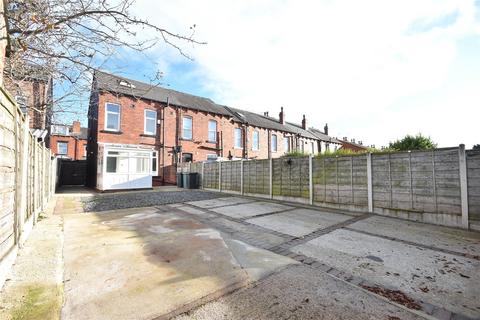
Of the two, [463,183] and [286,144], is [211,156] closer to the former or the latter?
→ [286,144]

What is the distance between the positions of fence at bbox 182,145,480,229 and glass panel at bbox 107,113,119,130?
10328mm

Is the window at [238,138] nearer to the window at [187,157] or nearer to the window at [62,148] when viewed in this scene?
the window at [187,157]

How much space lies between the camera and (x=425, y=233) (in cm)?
482

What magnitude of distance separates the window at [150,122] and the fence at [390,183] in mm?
9572

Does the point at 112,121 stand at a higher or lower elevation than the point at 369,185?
higher

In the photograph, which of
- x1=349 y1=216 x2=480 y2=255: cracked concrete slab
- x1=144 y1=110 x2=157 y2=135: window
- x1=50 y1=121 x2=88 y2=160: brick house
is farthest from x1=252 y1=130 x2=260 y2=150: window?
x1=50 y1=121 x2=88 y2=160: brick house

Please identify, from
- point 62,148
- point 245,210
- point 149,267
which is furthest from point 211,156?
point 62,148

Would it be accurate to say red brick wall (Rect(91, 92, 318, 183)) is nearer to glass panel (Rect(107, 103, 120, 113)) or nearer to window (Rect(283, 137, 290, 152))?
glass panel (Rect(107, 103, 120, 113))

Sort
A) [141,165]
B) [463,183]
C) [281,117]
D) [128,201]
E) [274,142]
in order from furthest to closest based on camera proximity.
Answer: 1. [281,117]
2. [274,142]
3. [141,165]
4. [128,201]
5. [463,183]

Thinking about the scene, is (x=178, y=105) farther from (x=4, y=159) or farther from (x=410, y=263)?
(x=410, y=263)

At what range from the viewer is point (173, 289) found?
2.43m

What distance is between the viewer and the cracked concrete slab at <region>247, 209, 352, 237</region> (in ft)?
16.5

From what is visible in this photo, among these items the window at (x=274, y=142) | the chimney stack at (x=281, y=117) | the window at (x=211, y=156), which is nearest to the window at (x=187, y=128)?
the window at (x=211, y=156)

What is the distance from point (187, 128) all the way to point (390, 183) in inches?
572
